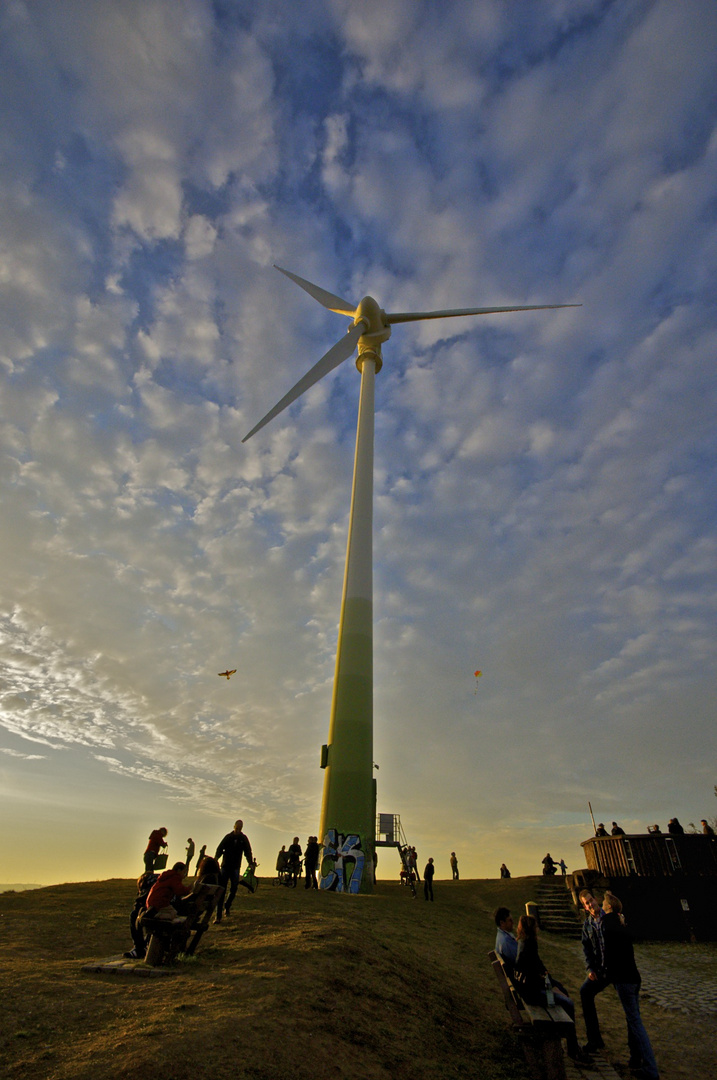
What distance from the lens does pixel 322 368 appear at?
40.4m

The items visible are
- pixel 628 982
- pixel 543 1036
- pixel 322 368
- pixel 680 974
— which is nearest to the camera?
pixel 543 1036

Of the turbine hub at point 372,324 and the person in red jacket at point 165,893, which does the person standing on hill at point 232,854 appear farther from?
the turbine hub at point 372,324

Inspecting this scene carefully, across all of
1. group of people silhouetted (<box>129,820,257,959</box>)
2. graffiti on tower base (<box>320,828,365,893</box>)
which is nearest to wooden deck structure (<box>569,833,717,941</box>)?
graffiti on tower base (<box>320,828,365,893</box>)

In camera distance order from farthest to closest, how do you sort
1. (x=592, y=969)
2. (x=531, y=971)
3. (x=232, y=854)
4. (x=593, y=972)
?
(x=232, y=854), (x=592, y=969), (x=593, y=972), (x=531, y=971)

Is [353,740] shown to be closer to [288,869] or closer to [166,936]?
[288,869]

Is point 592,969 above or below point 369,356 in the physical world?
below

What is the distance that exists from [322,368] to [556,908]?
113ft

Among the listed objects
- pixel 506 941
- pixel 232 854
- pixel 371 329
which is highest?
pixel 371 329

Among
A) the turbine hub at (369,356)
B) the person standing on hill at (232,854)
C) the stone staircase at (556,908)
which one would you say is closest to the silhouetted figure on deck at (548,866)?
the stone staircase at (556,908)

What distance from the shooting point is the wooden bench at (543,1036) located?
775 cm

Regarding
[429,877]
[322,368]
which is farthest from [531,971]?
[322,368]

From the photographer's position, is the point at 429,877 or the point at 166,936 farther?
the point at 429,877

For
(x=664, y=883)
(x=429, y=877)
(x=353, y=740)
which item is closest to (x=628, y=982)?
(x=353, y=740)

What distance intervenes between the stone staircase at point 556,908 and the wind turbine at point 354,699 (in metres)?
7.91
